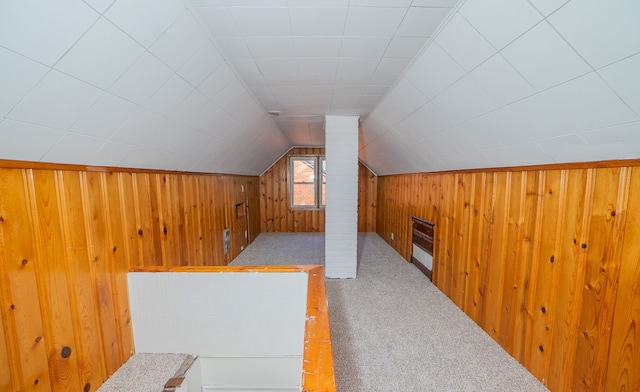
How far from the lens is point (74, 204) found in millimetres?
1355

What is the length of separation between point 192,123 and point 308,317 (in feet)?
5.22

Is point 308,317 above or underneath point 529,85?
underneath

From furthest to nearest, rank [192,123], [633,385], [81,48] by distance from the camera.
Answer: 1. [192,123]
2. [633,385]
3. [81,48]

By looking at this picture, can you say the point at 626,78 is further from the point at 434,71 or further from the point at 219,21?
the point at 219,21

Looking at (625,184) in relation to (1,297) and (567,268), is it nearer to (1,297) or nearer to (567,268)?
(567,268)

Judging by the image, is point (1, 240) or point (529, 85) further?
point (529, 85)

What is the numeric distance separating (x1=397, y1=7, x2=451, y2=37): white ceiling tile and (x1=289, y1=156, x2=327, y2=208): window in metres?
4.58

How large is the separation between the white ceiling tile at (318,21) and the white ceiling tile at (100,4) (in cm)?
72

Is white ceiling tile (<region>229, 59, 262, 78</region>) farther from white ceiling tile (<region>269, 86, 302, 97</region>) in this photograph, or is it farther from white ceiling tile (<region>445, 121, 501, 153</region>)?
white ceiling tile (<region>445, 121, 501, 153</region>)

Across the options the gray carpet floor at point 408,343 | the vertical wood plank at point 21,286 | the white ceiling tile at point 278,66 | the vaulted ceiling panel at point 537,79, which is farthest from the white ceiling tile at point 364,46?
the gray carpet floor at point 408,343

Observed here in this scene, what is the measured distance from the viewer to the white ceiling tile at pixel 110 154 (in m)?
1.41

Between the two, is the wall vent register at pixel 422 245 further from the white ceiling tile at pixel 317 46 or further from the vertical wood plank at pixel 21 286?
the vertical wood plank at pixel 21 286

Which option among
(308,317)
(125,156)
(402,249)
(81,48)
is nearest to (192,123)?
(125,156)

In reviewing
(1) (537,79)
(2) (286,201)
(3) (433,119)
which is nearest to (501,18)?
(1) (537,79)
